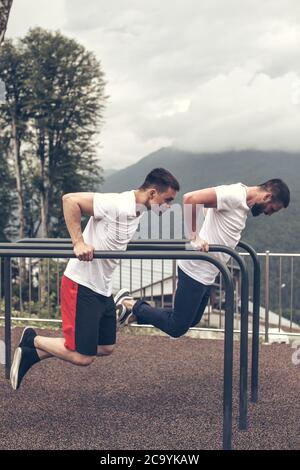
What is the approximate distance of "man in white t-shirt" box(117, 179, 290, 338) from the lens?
3.36m

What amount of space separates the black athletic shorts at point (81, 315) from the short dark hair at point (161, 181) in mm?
690

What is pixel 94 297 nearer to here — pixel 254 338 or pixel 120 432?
pixel 120 432

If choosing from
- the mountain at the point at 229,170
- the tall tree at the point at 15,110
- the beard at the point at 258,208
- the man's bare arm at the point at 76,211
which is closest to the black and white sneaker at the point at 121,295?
the man's bare arm at the point at 76,211

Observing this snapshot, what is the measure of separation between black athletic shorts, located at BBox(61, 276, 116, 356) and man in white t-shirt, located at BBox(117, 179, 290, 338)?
55 cm

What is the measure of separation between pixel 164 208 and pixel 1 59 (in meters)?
29.1

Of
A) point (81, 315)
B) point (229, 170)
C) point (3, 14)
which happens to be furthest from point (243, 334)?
point (229, 170)

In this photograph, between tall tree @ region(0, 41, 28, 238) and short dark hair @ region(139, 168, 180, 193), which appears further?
tall tree @ region(0, 41, 28, 238)

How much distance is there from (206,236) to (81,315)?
0.93 m

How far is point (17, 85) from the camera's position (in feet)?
103

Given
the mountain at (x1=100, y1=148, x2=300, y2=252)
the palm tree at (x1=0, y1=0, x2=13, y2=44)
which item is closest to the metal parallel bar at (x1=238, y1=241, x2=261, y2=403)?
the palm tree at (x1=0, y1=0, x2=13, y2=44)

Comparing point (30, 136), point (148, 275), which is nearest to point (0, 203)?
point (30, 136)

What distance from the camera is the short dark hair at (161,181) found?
3.22 m

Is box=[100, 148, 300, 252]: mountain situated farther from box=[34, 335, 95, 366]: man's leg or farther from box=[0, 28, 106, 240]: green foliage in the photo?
box=[34, 335, 95, 366]: man's leg

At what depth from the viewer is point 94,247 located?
322 centimetres
